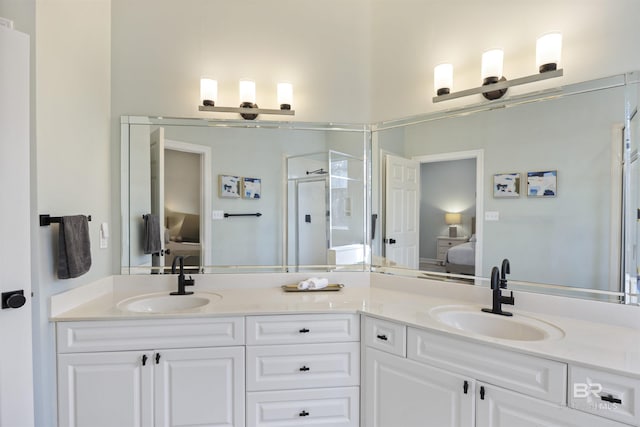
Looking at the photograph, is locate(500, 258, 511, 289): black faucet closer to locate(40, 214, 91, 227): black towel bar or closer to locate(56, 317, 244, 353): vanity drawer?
locate(56, 317, 244, 353): vanity drawer

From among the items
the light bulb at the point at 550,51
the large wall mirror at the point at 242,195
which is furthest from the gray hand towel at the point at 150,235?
the light bulb at the point at 550,51

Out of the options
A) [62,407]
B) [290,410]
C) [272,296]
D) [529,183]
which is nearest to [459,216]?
[529,183]

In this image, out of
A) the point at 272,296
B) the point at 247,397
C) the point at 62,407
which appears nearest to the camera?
the point at 62,407

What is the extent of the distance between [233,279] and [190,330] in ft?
1.88

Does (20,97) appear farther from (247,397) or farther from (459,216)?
(459,216)

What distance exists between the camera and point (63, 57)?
1.64m

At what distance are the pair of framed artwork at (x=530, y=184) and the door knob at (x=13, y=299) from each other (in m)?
2.27

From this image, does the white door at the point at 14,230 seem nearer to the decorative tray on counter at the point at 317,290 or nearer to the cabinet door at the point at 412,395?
the decorative tray on counter at the point at 317,290

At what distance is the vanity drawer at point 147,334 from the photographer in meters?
1.56

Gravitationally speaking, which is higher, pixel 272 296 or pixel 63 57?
pixel 63 57

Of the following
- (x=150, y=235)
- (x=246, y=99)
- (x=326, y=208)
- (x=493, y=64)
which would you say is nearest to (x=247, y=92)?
(x=246, y=99)

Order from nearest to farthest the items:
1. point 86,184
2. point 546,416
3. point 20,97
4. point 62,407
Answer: point 546,416 < point 20,97 < point 62,407 < point 86,184

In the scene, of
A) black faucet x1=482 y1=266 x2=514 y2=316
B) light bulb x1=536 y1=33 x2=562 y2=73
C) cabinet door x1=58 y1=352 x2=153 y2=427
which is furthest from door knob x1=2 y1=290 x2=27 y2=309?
light bulb x1=536 y1=33 x2=562 y2=73

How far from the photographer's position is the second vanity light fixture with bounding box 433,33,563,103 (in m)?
1.58
